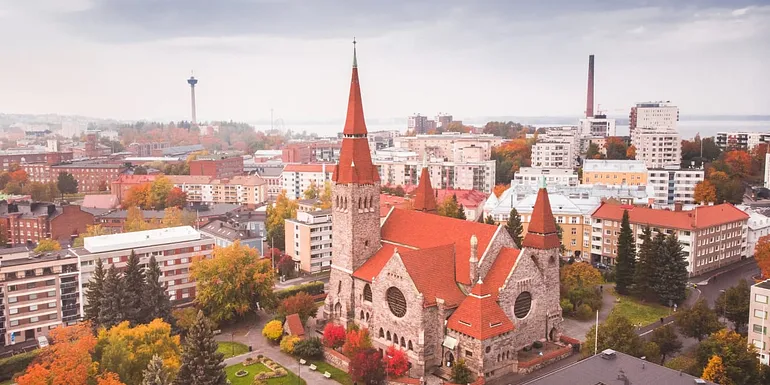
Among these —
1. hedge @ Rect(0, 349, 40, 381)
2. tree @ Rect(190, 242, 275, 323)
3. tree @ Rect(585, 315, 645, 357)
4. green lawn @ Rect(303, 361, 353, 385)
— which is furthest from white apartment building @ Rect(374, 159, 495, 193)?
hedge @ Rect(0, 349, 40, 381)

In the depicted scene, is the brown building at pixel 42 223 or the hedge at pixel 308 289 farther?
the brown building at pixel 42 223

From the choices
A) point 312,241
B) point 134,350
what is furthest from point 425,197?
point 134,350

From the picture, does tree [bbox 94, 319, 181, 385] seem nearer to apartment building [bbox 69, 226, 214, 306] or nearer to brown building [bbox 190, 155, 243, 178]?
apartment building [bbox 69, 226, 214, 306]

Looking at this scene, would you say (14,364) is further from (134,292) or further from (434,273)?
(434,273)

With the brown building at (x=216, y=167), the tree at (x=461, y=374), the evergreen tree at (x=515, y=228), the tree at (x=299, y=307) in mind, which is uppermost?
the brown building at (x=216, y=167)

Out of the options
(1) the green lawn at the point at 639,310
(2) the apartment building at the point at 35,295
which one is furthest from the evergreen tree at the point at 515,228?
(2) the apartment building at the point at 35,295

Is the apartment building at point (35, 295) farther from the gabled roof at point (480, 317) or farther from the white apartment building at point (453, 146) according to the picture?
the white apartment building at point (453, 146)
